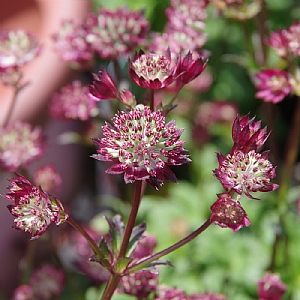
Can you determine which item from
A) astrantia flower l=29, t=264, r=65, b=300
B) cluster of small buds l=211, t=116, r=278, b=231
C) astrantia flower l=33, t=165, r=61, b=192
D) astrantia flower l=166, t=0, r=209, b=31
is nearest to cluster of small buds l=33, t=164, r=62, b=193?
astrantia flower l=33, t=165, r=61, b=192

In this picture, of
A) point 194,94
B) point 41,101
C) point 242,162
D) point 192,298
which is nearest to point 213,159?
point 194,94

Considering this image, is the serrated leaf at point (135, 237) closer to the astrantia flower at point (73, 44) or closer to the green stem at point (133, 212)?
the green stem at point (133, 212)

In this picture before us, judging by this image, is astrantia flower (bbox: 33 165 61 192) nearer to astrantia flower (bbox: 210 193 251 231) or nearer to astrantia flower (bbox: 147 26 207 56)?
astrantia flower (bbox: 147 26 207 56)

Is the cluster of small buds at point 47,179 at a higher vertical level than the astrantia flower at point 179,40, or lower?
lower

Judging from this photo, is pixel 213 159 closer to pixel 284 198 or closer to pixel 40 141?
pixel 284 198

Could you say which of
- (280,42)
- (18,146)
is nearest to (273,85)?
(280,42)

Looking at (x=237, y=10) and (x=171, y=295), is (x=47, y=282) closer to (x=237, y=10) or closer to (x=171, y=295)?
(x=171, y=295)

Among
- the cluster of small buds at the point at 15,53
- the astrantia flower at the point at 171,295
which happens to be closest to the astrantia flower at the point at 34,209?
the astrantia flower at the point at 171,295
